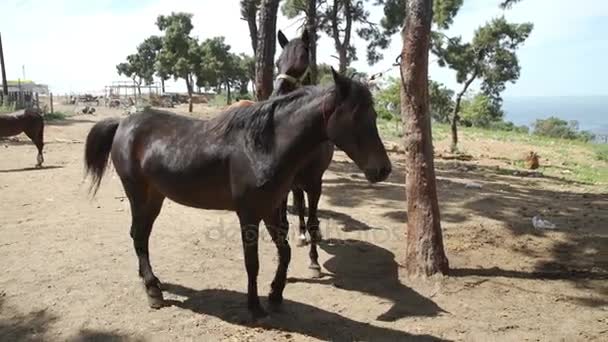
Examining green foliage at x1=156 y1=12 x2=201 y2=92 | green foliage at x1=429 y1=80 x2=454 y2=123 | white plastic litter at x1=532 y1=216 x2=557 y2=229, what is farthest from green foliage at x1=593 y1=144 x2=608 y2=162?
green foliage at x1=156 y1=12 x2=201 y2=92

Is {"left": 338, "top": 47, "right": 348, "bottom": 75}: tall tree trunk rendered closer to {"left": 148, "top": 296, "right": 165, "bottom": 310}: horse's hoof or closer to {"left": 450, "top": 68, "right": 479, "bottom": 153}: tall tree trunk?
{"left": 450, "top": 68, "right": 479, "bottom": 153}: tall tree trunk

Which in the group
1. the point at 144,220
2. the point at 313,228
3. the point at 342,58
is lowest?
the point at 313,228

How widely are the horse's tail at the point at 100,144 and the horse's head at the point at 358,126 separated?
7.33 ft

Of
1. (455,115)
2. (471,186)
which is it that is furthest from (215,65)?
(471,186)

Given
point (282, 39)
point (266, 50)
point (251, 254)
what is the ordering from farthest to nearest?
1. point (266, 50)
2. point (282, 39)
3. point (251, 254)

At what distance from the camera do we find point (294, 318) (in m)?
3.79

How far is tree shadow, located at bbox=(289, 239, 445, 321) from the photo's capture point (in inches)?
155

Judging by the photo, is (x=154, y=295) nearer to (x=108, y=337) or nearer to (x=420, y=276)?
(x=108, y=337)

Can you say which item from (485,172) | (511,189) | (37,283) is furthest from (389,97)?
(37,283)

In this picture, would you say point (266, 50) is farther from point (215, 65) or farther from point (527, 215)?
point (215, 65)

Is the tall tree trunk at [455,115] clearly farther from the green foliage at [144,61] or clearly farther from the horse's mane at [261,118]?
the green foliage at [144,61]

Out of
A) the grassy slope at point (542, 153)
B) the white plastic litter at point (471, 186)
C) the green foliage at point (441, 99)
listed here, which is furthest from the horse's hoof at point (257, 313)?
the green foliage at point (441, 99)

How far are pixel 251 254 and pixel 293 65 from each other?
2.05 metres

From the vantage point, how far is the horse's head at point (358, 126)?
3.17 m
